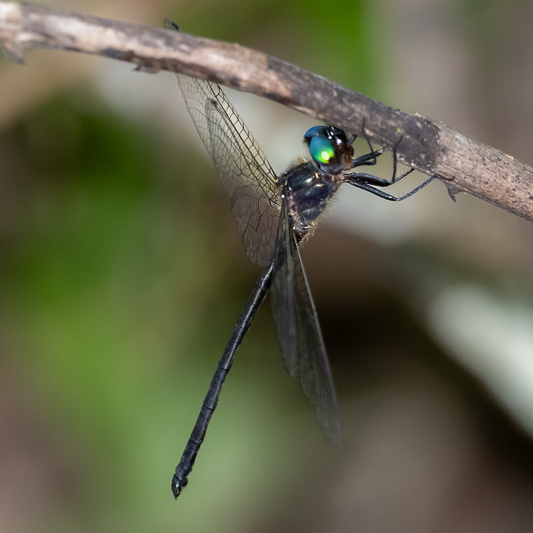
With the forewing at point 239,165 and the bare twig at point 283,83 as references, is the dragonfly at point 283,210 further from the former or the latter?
the bare twig at point 283,83

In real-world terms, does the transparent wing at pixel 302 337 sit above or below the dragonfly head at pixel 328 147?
below

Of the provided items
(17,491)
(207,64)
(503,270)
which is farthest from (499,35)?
(17,491)

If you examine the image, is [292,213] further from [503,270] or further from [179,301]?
[503,270]

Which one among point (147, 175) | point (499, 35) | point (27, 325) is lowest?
point (27, 325)

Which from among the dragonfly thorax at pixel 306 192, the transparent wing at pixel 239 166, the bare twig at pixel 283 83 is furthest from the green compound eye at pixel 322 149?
the bare twig at pixel 283 83

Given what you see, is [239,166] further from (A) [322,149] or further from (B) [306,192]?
(A) [322,149]

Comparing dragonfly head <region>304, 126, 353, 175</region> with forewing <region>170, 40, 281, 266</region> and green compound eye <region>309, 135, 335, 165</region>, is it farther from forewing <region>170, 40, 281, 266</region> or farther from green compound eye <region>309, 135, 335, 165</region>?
forewing <region>170, 40, 281, 266</region>

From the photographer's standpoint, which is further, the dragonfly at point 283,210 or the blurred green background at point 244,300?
the blurred green background at point 244,300

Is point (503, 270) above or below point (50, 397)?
above

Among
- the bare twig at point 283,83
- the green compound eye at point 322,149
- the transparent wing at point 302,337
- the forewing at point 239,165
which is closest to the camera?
the bare twig at point 283,83
